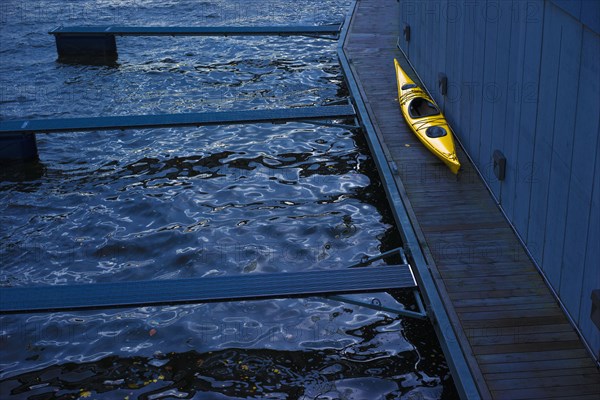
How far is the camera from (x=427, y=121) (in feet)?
56.7

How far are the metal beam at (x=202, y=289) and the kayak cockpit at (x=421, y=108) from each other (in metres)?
6.32

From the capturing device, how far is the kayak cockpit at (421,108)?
17734 mm

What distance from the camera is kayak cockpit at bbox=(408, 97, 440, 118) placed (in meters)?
17.7

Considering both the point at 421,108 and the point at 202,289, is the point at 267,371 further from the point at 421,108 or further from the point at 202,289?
the point at 421,108

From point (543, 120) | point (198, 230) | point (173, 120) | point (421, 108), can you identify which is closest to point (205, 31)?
point (173, 120)

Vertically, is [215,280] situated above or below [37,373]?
above

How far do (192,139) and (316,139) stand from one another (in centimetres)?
302

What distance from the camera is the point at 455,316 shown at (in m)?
11.3

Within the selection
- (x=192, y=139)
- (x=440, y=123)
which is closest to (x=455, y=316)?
(x=440, y=123)

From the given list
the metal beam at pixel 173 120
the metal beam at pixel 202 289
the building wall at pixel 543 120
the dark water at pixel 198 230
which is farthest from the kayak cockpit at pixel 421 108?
the metal beam at pixel 202 289

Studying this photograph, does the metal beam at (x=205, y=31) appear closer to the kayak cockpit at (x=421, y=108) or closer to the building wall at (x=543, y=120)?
the kayak cockpit at (x=421, y=108)

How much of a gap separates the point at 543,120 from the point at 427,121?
5.63 meters

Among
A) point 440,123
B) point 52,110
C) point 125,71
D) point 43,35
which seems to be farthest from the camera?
point 43,35

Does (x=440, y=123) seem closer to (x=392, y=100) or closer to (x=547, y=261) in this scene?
(x=392, y=100)
